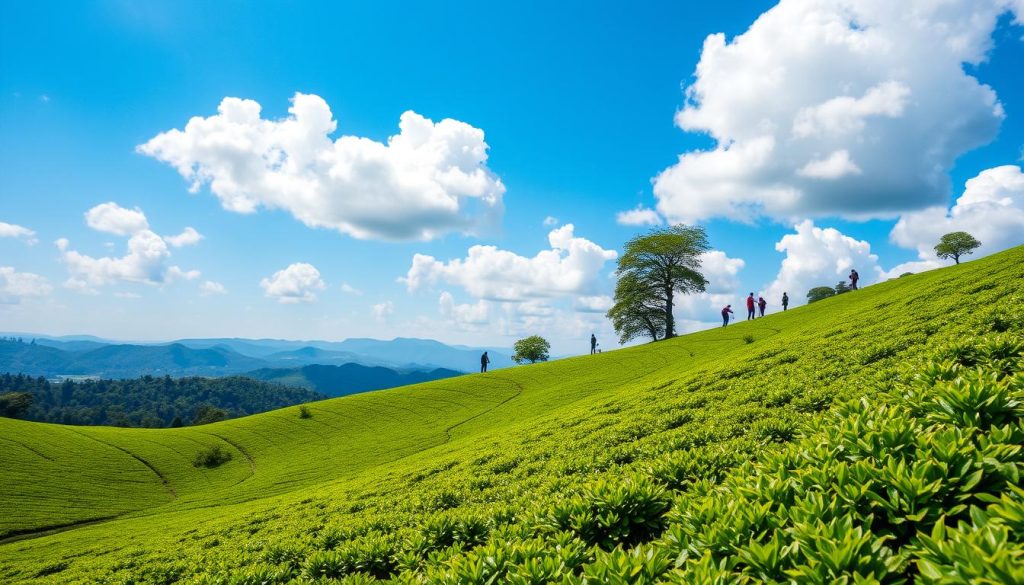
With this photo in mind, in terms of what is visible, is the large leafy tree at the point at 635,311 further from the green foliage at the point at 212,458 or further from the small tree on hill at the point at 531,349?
the green foliage at the point at 212,458

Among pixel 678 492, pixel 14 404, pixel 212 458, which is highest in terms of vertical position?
pixel 678 492

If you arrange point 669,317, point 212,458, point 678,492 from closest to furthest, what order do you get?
point 678,492
point 212,458
point 669,317

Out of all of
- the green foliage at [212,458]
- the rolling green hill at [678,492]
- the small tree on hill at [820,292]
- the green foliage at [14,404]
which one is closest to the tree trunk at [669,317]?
the rolling green hill at [678,492]

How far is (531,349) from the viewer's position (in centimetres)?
11581

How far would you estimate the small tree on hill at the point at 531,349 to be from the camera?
116 m

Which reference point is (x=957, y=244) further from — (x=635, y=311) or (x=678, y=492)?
(x=678, y=492)

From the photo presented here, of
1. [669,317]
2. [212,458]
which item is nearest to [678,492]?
[212,458]

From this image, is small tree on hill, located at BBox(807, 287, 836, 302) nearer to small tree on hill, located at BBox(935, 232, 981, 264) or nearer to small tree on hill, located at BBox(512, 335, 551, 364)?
small tree on hill, located at BBox(935, 232, 981, 264)

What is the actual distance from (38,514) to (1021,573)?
5043 centimetres

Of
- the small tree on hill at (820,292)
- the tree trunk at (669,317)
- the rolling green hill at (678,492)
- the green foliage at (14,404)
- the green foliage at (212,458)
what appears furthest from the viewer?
the small tree on hill at (820,292)

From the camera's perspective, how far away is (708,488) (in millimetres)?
7633

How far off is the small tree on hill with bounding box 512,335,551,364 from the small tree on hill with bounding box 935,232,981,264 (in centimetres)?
8941

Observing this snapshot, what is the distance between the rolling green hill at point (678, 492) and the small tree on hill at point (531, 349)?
241ft

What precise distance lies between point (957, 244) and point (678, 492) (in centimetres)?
12831
